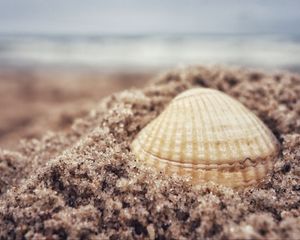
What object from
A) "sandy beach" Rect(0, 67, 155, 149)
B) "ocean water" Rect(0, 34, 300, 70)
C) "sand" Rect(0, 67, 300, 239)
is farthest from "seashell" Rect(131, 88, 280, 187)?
"ocean water" Rect(0, 34, 300, 70)

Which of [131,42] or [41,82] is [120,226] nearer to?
[41,82]

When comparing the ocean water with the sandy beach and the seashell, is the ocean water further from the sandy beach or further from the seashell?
the seashell

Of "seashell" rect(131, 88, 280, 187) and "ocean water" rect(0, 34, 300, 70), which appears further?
"ocean water" rect(0, 34, 300, 70)

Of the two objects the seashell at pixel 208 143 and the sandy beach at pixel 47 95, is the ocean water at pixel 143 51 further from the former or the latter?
the seashell at pixel 208 143

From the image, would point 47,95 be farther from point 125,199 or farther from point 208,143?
point 125,199

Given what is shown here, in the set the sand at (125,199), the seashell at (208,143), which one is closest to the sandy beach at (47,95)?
the sand at (125,199)

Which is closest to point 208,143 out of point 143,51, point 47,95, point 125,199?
point 125,199
